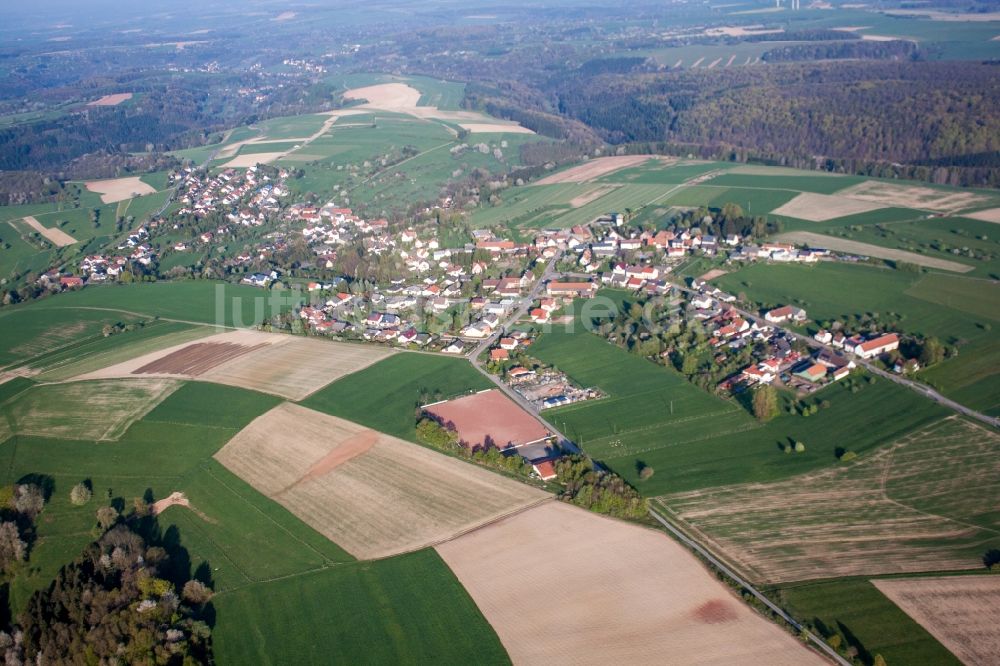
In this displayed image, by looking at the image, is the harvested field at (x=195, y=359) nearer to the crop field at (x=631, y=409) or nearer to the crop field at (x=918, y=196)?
the crop field at (x=631, y=409)

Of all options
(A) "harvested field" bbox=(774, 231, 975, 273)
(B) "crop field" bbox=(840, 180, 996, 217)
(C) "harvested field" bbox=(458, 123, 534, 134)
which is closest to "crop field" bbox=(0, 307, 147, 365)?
(A) "harvested field" bbox=(774, 231, 975, 273)

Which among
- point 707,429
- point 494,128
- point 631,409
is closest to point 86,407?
point 631,409

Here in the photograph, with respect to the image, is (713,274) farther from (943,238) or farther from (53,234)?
(53,234)

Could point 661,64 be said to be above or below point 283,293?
above

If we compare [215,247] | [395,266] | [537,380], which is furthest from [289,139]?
[537,380]

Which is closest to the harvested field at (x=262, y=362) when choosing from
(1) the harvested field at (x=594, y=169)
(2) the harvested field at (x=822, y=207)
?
(2) the harvested field at (x=822, y=207)

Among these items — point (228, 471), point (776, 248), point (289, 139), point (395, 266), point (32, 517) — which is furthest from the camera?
Answer: point (289, 139)

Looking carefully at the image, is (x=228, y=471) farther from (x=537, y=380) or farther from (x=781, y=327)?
(x=781, y=327)
